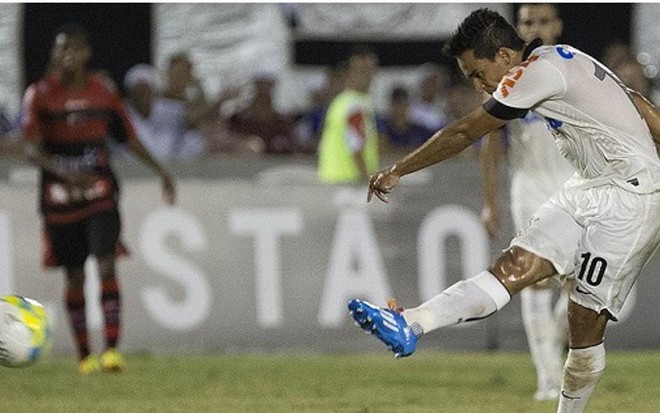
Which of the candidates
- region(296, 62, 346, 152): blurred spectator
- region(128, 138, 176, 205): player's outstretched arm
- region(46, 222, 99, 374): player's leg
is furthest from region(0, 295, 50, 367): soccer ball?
region(296, 62, 346, 152): blurred spectator

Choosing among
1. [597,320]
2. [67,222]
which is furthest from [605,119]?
[67,222]

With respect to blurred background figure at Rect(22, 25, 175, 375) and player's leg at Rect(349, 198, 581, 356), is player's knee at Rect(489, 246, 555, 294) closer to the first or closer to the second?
player's leg at Rect(349, 198, 581, 356)

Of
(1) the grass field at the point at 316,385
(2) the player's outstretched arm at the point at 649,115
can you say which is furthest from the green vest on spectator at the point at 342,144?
(2) the player's outstretched arm at the point at 649,115

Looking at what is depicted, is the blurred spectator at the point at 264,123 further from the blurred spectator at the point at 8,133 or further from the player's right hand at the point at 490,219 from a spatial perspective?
the player's right hand at the point at 490,219

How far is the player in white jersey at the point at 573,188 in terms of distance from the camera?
813cm

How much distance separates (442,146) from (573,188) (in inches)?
33.9

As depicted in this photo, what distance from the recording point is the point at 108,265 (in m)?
13.7

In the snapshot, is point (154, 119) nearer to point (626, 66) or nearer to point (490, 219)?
point (626, 66)

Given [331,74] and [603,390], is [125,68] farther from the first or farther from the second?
[603,390]

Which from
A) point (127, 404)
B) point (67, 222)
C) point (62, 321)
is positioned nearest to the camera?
point (127, 404)

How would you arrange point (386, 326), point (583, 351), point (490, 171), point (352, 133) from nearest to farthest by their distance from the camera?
point (386, 326) < point (583, 351) < point (490, 171) < point (352, 133)

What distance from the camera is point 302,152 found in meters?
17.6

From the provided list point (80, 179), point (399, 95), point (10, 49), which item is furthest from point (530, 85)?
point (10, 49)

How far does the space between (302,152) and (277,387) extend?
5836 millimetres
